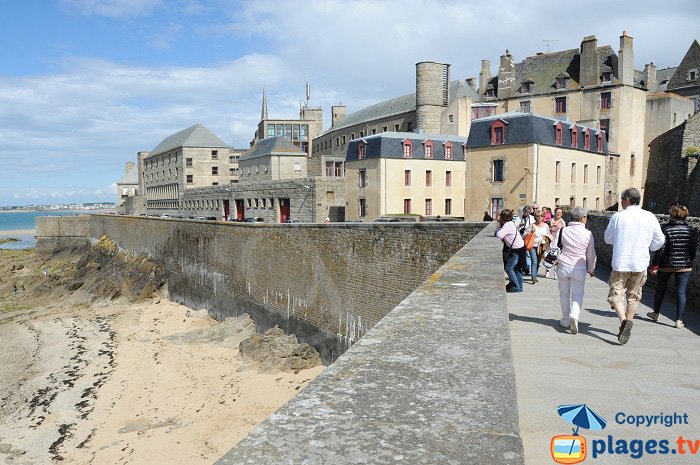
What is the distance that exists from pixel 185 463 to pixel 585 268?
10352mm

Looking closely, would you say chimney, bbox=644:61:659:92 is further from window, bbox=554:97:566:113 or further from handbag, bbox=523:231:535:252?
handbag, bbox=523:231:535:252

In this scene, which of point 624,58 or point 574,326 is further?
point 624,58

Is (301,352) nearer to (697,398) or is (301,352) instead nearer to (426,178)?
(697,398)

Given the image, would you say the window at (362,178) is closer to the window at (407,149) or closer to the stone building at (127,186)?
the window at (407,149)

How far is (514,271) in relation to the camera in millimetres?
8664

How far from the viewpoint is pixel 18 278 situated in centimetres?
4119

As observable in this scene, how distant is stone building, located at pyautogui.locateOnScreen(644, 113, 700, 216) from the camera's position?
2422cm

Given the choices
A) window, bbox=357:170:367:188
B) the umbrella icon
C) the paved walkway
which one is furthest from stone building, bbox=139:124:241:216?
the umbrella icon

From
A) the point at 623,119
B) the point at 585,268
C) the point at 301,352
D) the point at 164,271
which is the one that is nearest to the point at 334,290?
the point at 301,352

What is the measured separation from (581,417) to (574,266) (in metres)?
2.79

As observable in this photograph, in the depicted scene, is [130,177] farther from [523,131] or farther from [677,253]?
[677,253]

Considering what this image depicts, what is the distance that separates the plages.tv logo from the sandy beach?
33.1ft

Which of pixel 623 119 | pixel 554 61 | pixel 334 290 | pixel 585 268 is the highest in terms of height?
pixel 554 61

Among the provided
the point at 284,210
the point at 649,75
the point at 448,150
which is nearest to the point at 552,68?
the point at 649,75
